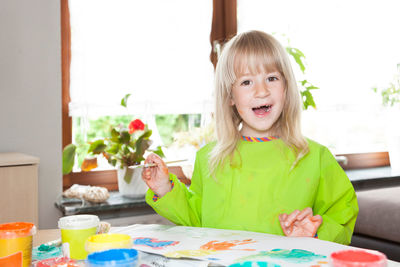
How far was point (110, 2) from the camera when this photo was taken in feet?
7.85

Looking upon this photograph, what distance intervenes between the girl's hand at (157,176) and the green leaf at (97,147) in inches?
37.8

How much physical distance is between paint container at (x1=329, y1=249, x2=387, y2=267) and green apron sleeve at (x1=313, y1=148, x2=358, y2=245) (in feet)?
1.58

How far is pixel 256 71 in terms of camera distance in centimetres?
126

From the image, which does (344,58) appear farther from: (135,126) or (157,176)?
(157,176)

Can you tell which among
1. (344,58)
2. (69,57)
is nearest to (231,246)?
(69,57)

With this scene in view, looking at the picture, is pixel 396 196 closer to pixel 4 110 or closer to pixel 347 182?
pixel 347 182

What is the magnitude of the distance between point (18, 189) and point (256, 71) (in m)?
1.01

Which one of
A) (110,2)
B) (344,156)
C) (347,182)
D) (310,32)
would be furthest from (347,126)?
(347,182)

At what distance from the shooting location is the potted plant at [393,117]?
9.60 feet

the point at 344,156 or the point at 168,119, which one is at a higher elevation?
the point at 168,119

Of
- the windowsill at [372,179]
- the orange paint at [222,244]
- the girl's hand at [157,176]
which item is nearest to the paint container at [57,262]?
the orange paint at [222,244]

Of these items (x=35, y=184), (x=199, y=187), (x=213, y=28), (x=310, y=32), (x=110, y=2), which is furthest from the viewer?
(x=310, y=32)

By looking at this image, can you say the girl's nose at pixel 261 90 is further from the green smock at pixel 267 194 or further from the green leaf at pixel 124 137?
the green leaf at pixel 124 137

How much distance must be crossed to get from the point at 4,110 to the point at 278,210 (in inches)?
52.7
